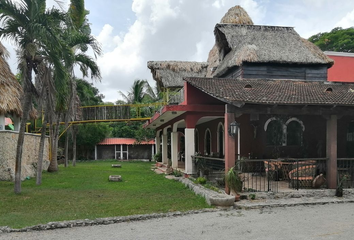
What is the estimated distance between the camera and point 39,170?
41.0ft

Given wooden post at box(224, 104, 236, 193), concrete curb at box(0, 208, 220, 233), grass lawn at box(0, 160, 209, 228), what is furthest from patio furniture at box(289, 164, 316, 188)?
concrete curb at box(0, 208, 220, 233)

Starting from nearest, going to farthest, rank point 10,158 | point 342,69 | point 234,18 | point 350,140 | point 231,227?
point 231,227
point 10,158
point 350,140
point 342,69
point 234,18

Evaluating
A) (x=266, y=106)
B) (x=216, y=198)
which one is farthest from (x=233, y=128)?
(x=216, y=198)

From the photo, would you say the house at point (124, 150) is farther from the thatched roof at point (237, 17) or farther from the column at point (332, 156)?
the column at point (332, 156)

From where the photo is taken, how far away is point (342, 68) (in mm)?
19375

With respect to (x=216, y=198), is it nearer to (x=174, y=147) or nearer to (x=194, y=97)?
(x=194, y=97)

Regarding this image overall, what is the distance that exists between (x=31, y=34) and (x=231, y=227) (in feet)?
25.7

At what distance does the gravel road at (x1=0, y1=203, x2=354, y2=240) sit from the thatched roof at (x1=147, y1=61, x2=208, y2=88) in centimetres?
1480

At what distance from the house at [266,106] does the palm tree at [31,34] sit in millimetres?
4433

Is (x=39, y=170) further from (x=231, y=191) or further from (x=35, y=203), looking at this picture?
(x=231, y=191)

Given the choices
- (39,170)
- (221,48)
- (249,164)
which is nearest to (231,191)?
(249,164)

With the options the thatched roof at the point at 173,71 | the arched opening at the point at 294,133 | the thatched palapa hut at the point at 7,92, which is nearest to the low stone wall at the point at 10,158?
the thatched palapa hut at the point at 7,92

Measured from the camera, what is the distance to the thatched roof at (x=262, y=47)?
15.4 m

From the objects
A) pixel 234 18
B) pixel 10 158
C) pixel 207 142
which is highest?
pixel 234 18
